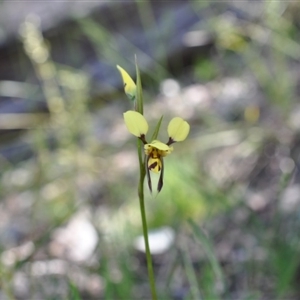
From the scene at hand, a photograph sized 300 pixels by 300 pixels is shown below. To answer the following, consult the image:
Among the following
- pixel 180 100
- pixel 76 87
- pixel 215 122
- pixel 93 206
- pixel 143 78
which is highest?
pixel 143 78

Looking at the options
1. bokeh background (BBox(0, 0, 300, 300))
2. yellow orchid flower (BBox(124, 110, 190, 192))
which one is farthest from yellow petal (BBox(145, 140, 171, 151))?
bokeh background (BBox(0, 0, 300, 300))

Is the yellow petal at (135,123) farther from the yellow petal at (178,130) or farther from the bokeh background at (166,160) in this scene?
the bokeh background at (166,160)

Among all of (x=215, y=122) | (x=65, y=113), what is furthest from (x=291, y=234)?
(x=65, y=113)

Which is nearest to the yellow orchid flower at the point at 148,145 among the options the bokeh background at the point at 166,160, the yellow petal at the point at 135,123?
the yellow petal at the point at 135,123

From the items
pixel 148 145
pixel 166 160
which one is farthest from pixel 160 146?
pixel 166 160

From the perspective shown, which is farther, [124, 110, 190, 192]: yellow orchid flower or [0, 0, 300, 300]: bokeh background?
[0, 0, 300, 300]: bokeh background

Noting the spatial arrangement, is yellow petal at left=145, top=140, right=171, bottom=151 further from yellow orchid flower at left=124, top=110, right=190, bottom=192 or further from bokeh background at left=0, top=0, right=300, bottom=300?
bokeh background at left=0, top=0, right=300, bottom=300

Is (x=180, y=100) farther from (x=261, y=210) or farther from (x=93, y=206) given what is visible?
(x=261, y=210)
